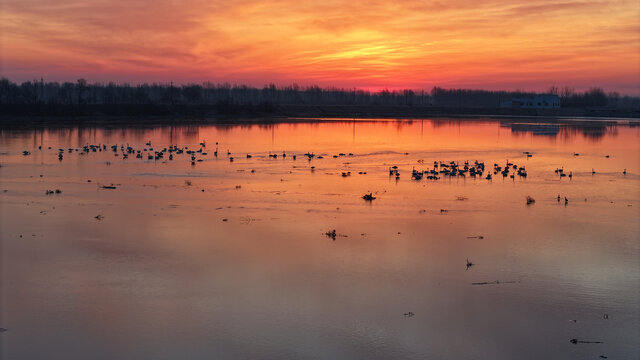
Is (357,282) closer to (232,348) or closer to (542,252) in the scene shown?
(232,348)

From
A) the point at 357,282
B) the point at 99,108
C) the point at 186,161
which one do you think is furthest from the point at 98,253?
the point at 99,108

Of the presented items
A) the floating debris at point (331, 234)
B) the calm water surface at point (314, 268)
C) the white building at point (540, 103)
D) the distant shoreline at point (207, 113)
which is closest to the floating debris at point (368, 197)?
the calm water surface at point (314, 268)

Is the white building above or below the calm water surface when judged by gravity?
above

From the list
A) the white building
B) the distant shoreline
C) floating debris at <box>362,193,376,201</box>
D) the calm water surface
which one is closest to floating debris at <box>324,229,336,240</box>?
the calm water surface

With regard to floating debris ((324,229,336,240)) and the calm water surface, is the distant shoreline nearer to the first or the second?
the calm water surface

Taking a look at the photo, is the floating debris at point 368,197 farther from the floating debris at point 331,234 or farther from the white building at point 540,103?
the white building at point 540,103

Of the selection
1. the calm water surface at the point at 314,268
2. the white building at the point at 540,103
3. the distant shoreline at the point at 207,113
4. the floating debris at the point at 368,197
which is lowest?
the calm water surface at the point at 314,268

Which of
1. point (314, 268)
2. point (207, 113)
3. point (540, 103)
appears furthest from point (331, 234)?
point (540, 103)

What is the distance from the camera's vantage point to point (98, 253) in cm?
1580

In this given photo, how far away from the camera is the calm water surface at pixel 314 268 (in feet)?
35.8

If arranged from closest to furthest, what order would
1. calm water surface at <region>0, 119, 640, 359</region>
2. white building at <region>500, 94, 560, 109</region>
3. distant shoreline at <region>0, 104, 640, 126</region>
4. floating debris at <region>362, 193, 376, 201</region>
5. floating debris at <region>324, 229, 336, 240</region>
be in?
calm water surface at <region>0, 119, 640, 359</region> → floating debris at <region>324, 229, 336, 240</region> → floating debris at <region>362, 193, 376, 201</region> → distant shoreline at <region>0, 104, 640, 126</region> → white building at <region>500, 94, 560, 109</region>

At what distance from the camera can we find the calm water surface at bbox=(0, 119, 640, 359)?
10.9 m

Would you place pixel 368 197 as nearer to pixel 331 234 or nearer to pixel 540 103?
pixel 331 234

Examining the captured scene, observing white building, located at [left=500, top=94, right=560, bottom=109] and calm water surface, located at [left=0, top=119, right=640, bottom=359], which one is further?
white building, located at [left=500, top=94, right=560, bottom=109]
